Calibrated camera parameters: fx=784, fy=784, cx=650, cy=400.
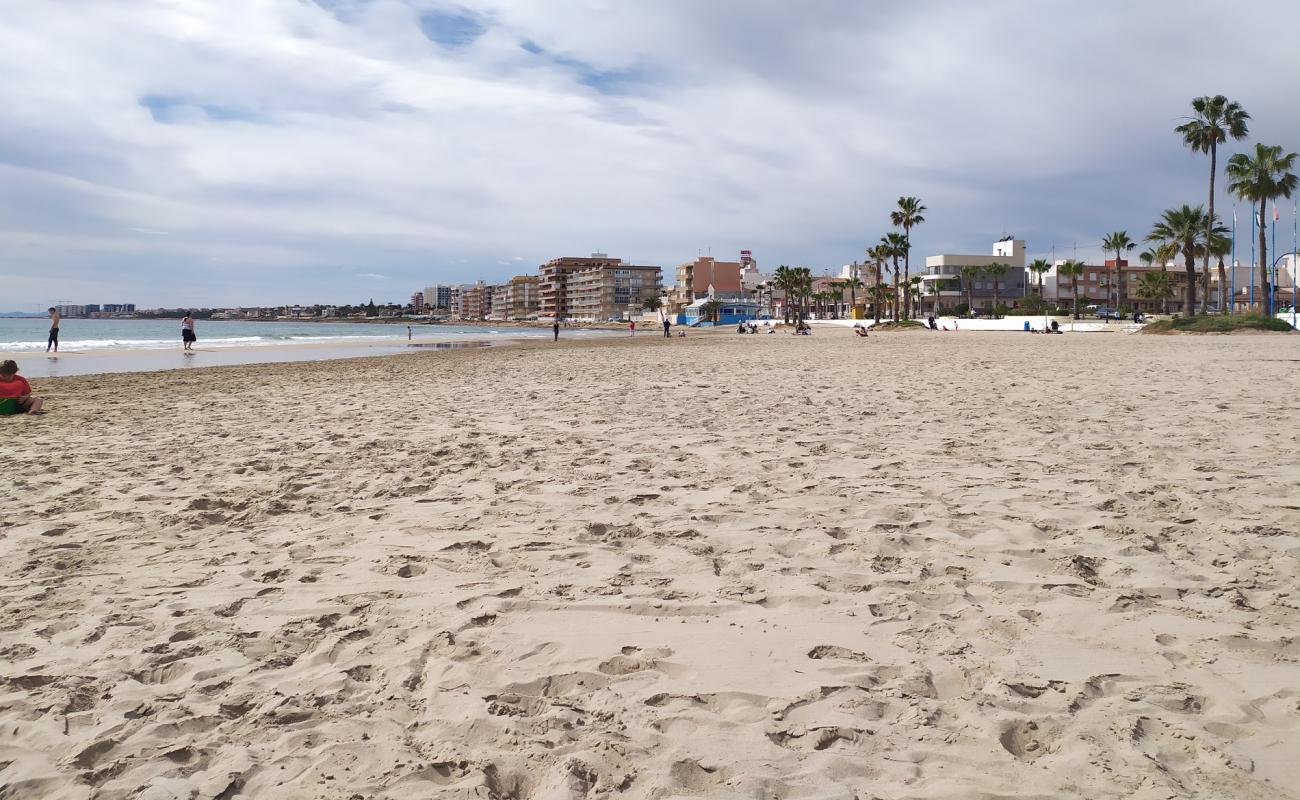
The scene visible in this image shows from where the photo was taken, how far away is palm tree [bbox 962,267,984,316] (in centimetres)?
10762

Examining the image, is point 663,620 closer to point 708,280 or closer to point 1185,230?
point 1185,230

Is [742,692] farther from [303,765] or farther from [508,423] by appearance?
[508,423]

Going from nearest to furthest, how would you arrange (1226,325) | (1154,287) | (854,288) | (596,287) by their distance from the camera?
(1226,325) → (1154,287) → (854,288) → (596,287)

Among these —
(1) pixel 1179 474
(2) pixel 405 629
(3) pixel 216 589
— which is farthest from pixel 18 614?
(1) pixel 1179 474

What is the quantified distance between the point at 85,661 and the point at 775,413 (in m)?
7.92

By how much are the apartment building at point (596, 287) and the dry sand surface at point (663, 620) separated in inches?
6369

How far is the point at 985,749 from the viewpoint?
2.49m

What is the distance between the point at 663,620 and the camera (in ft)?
11.6

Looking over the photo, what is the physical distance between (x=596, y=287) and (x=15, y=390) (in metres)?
164

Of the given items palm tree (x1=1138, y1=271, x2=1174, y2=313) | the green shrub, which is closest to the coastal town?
palm tree (x1=1138, y1=271, x2=1174, y2=313)

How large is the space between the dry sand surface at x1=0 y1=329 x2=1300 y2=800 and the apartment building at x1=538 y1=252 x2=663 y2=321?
531ft

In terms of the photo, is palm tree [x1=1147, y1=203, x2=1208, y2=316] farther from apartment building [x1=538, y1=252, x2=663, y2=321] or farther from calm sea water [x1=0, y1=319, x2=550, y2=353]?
apartment building [x1=538, y1=252, x2=663, y2=321]

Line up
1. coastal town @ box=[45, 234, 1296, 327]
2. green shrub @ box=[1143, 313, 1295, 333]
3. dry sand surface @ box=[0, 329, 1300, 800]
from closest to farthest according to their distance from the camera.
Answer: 1. dry sand surface @ box=[0, 329, 1300, 800]
2. green shrub @ box=[1143, 313, 1295, 333]
3. coastal town @ box=[45, 234, 1296, 327]

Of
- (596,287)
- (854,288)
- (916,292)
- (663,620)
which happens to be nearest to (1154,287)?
(916,292)
